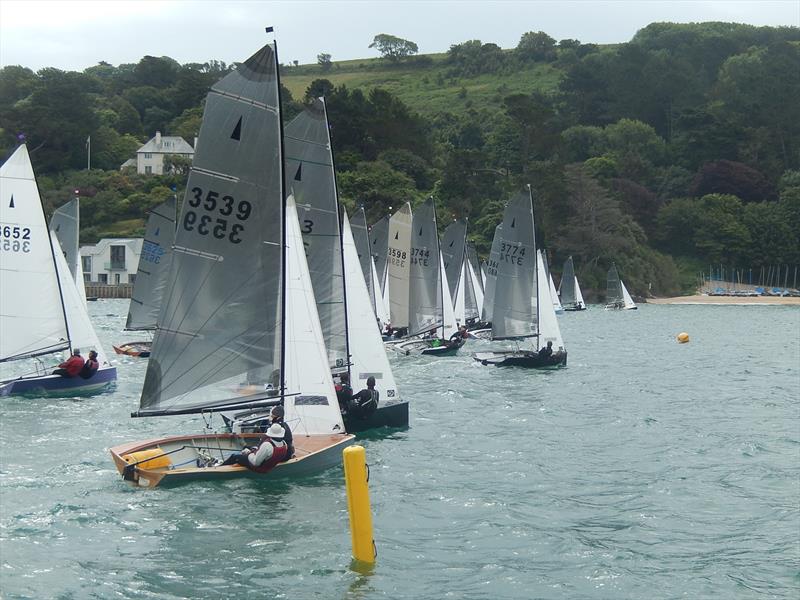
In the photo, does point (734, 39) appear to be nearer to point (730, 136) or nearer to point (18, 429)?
point (730, 136)

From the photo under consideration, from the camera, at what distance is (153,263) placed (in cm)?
4359

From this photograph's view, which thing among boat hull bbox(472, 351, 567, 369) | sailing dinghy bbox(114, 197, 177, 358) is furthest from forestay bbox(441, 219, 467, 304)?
sailing dinghy bbox(114, 197, 177, 358)

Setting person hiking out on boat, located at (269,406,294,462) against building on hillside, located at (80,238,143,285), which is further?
building on hillside, located at (80,238,143,285)

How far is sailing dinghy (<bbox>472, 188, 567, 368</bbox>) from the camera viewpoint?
4166 centimetres

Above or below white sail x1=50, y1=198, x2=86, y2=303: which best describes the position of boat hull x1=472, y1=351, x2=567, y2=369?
below

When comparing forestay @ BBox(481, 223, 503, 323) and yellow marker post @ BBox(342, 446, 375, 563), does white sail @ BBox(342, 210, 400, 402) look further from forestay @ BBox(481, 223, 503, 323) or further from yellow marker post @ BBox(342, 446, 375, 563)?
forestay @ BBox(481, 223, 503, 323)

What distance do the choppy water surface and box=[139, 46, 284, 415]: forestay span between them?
206cm

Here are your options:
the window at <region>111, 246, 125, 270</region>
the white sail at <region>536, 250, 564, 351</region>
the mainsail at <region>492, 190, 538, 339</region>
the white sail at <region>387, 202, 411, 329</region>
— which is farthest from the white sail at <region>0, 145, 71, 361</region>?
the window at <region>111, 246, 125, 270</region>

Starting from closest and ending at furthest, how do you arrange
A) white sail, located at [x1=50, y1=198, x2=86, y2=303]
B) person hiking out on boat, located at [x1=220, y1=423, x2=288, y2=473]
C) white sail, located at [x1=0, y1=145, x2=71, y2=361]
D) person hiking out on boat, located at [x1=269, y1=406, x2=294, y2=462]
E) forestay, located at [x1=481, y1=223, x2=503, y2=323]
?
person hiking out on boat, located at [x1=220, y1=423, x2=288, y2=473]
person hiking out on boat, located at [x1=269, y1=406, x2=294, y2=462]
white sail, located at [x1=0, y1=145, x2=71, y2=361]
white sail, located at [x1=50, y1=198, x2=86, y2=303]
forestay, located at [x1=481, y1=223, x2=503, y2=323]

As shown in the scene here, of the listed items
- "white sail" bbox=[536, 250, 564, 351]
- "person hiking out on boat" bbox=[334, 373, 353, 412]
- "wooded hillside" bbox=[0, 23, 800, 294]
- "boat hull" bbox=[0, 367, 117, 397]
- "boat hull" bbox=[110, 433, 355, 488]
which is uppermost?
"wooded hillside" bbox=[0, 23, 800, 294]

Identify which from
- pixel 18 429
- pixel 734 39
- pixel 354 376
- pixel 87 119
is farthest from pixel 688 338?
pixel 734 39

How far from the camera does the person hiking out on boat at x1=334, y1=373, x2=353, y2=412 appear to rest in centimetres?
2356

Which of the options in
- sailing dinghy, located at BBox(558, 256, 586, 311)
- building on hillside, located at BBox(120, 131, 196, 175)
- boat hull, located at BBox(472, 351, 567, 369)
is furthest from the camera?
building on hillside, located at BBox(120, 131, 196, 175)

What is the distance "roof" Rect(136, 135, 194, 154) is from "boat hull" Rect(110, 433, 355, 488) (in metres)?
113
